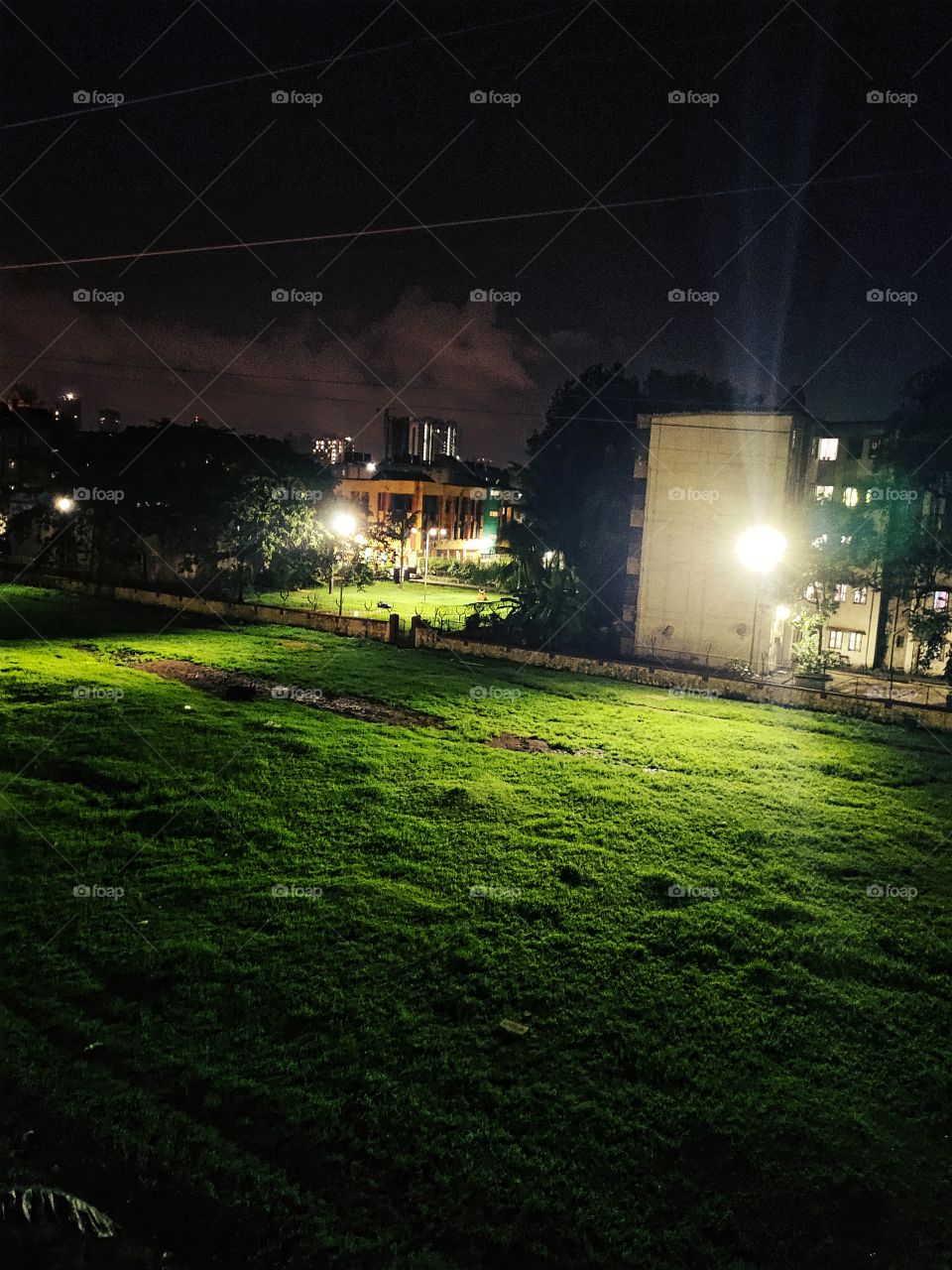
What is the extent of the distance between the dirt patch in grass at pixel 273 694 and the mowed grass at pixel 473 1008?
3263mm

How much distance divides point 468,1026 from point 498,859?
134 inches

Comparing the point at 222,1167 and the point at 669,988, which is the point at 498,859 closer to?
the point at 669,988

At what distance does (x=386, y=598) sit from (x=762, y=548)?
22.2 m

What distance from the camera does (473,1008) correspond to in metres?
7.46

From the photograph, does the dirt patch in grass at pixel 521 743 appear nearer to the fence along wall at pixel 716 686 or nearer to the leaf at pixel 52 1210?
the fence along wall at pixel 716 686

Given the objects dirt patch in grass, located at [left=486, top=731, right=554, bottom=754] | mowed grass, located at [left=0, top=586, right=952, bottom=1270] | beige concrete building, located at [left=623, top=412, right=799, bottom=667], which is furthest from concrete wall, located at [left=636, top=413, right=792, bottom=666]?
mowed grass, located at [left=0, top=586, right=952, bottom=1270]

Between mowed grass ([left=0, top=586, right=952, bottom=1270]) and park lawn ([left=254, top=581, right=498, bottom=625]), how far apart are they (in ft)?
70.6

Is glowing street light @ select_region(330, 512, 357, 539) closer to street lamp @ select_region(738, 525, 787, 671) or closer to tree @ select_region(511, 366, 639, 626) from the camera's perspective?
tree @ select_region(511, 366, 639, 626)

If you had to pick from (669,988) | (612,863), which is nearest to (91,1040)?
(669,988)

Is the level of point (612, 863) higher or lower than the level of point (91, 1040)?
higher

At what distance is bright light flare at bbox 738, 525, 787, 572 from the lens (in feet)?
79.8

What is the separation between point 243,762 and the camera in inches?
555

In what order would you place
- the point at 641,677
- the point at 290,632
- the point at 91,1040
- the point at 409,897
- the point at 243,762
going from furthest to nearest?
1. the point at 290,632
2. the point at 641,677
3. the point at 243,762
4. the point at 409,897
5. the point at 91,1040

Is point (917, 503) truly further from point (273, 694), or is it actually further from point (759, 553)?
point (273, 694)
